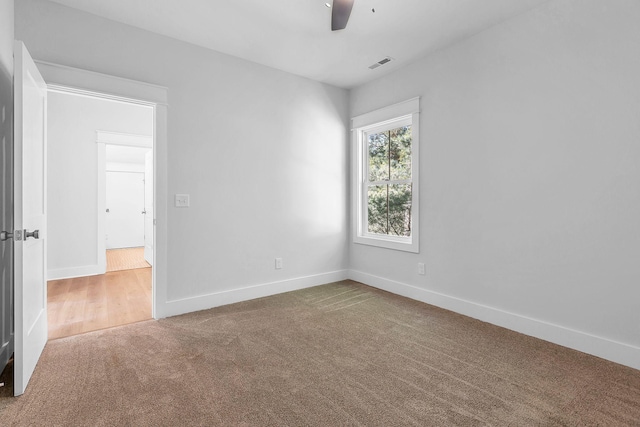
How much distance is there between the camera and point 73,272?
4.59 metres

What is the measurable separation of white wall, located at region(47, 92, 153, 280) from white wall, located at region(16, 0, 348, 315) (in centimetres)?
196

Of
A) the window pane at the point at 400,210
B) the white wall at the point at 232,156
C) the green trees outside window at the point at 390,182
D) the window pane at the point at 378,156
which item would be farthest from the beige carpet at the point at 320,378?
the window pane at the point at 378,156

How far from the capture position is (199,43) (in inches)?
124

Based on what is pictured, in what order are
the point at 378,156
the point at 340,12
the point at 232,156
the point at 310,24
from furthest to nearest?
the point at 378,156, the point at 232,156, the point at 310,24, the point at 340,12

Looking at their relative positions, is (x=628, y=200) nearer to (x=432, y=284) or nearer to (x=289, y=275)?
(x=432, y=284)

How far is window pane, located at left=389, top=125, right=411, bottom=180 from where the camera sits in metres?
3.74

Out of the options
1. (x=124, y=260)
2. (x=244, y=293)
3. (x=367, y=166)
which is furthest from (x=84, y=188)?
(x=367, y=166)

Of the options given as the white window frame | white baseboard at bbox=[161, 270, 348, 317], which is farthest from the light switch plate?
the white window frame

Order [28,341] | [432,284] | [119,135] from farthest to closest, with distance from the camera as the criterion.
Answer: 1. [119,135]
2. [432,284]
3. [28,341]

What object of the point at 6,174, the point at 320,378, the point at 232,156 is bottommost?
the point at 320,378

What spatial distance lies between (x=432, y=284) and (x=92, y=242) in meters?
4.69

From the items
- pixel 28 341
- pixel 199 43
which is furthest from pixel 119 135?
pixel 28 341

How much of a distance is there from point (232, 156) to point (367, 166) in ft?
5.86

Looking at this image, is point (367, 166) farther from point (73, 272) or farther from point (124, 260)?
point (124, 260)
